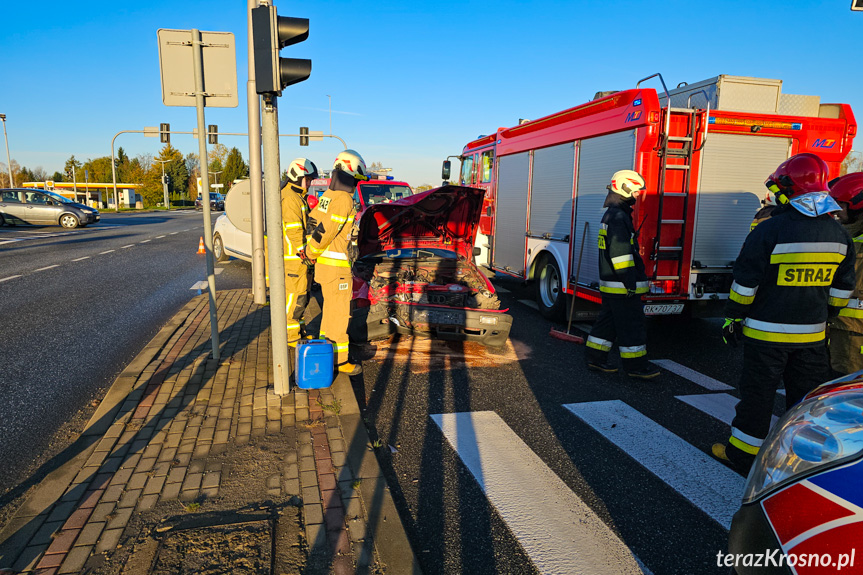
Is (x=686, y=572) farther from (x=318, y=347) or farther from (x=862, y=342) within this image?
(x=318, y=347)

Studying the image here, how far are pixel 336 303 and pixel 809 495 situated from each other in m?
4.25

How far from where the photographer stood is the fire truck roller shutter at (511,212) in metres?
9.46

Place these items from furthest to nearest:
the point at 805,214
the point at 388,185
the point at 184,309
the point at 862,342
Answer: the point at 388,185, the point at 184,309, the point at 862,342, the point at 805,214

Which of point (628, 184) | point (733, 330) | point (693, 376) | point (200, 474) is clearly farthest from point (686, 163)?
point (200, 474)

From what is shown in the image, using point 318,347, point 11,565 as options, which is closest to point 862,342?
point 318,347

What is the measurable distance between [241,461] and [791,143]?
7.32 m

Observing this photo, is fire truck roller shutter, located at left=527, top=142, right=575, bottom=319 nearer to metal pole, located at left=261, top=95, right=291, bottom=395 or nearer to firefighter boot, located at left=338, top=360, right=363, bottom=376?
firefighter boot, located at left=338, top=360, right=363, bottom=376

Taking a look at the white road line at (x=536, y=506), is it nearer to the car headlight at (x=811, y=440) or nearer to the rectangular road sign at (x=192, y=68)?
the car headlight at (x=811, y=440)

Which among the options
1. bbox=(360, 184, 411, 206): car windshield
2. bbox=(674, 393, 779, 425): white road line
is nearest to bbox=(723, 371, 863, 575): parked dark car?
bbox=(674, 393, 779, 425): white road line

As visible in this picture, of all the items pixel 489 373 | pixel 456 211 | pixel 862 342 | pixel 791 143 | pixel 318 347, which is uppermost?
pixel 791 143

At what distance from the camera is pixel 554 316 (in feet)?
27.8

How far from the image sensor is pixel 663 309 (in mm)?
6816
